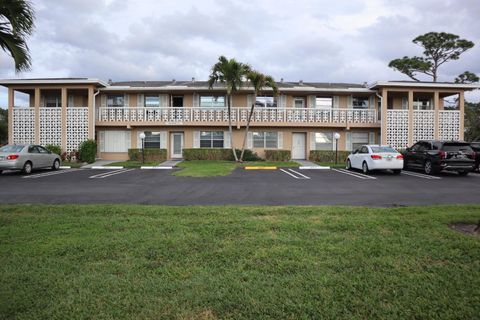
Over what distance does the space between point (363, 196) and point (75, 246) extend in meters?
7.19

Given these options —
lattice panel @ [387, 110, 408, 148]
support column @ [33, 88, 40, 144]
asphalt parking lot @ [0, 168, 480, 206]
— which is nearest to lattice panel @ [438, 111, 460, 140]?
lattice panel @ [387, 110, 408, 148]

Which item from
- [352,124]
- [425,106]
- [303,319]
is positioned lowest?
[303,319]

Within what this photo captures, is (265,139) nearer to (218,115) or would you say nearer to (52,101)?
(218,115)

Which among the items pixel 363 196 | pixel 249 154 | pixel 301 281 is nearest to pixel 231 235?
pixel 301 281

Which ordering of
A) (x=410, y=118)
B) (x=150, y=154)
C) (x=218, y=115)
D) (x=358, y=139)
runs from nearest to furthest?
(x=410, y=118) < (x=150, y=154) < (x=218, y=115) < (x=358, y=139)

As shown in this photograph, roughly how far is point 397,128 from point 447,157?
909 centimetres

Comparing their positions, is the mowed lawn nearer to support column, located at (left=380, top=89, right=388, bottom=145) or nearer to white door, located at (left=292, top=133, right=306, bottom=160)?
support column, located at (left=380, top=89, right=388, bottom=145)

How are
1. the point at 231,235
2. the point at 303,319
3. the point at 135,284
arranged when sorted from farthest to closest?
the point at 231,235 < the point at 135,284 < the point at 303,319

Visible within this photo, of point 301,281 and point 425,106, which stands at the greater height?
point 425,106

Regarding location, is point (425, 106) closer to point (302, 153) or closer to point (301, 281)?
point (302, 153)

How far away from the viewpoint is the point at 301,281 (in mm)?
3307

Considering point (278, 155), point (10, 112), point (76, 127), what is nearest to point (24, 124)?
point (10, 112)

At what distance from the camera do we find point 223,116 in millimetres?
24328

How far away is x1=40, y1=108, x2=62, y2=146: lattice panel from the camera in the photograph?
2302 centimetres
